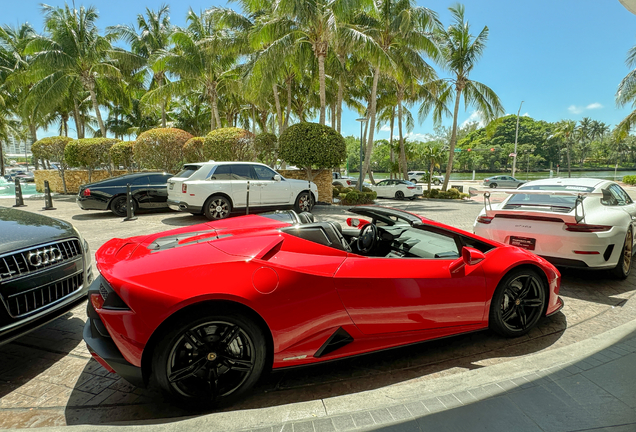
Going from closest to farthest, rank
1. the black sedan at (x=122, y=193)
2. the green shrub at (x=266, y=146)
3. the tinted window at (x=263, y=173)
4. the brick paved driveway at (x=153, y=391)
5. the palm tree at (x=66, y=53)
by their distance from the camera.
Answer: the brick paved driveway at (x=153, y=391)
the black sedan at (x=122, y=193)
the tinted window at (x=263, y=173)
the green shrub at (x=266, y=146)
the palm tree at (x=66, y=53)

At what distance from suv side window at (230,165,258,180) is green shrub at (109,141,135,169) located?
11288 millimetres

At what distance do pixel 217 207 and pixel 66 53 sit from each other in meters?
18.7

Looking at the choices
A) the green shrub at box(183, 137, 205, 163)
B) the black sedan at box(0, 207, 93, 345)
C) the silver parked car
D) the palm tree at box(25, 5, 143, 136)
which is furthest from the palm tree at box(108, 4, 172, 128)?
the silver parked car

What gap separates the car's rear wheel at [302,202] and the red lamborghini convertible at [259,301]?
8862 mm

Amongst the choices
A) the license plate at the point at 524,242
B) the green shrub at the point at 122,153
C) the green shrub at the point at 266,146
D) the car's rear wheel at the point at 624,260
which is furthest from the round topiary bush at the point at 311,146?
the car's rear wheel at the point at 624,260

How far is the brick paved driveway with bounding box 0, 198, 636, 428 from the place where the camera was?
94.7 inches

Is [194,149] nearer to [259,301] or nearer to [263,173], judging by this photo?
[263,173]

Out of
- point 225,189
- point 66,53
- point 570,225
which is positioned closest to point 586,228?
point 570,225

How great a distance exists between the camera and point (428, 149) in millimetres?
27453

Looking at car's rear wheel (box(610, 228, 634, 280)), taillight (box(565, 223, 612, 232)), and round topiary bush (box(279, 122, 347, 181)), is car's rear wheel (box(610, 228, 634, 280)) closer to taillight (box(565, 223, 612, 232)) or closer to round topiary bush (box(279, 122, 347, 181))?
taillight (box(565, 223, 612, 232))

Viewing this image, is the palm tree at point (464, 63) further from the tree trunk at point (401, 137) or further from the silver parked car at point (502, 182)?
the silver parked car at point (502, 182)

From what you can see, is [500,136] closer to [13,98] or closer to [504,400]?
[13,98]

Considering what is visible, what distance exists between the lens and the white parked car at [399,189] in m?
22.4

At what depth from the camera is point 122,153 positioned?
1938cm
